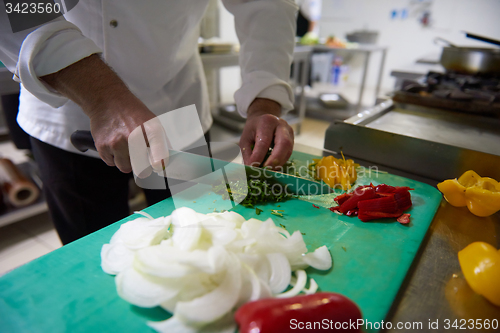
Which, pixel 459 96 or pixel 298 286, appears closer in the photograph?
pixel 298 286

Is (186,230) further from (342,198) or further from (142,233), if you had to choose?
(342,198)

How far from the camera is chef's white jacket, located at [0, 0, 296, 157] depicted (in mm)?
760

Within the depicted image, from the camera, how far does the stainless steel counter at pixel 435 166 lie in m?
0.59

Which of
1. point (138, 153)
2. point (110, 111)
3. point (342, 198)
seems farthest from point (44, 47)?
point (342, 198)

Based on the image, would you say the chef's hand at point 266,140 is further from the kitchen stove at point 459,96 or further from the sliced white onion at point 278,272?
the kitchen stove at point 459,96

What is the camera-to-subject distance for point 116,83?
783 millimetres

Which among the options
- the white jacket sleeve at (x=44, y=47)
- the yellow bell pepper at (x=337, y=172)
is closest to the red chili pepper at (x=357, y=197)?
the yellow bell pepper at (x=337, y=172)

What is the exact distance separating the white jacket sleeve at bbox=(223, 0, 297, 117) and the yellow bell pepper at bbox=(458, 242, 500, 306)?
0.76 meters

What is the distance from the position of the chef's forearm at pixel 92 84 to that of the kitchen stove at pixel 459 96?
50.2 inches

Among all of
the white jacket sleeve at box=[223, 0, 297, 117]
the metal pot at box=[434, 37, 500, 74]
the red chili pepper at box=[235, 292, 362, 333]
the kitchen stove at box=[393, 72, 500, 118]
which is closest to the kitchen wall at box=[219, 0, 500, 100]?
the metal pot at box=[434, 37, 500, 74]

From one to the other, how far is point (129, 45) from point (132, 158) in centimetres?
46

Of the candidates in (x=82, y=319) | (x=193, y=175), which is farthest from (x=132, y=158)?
(x=82, y=319)

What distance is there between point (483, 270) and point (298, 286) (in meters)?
0.35

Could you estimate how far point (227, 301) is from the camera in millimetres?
539
